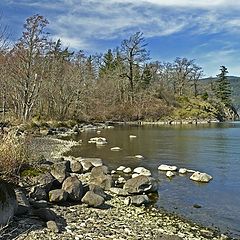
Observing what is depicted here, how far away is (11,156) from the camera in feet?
42.3

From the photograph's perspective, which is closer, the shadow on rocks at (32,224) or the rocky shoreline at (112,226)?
the shadow on rocks at (32,224)

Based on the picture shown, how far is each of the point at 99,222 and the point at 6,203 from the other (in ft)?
10.1

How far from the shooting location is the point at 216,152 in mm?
29578

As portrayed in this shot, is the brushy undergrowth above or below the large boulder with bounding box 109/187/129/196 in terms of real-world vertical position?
above

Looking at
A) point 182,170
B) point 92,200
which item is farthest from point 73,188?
point 182,170

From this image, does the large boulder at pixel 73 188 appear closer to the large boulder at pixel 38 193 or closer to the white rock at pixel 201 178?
the large boulder at pixel 38 193

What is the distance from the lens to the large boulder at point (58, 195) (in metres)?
12.6

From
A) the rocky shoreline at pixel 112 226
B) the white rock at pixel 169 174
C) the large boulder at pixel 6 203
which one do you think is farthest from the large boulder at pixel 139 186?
the large boulder at pixel 6 203

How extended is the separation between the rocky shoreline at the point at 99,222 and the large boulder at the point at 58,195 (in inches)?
1.6

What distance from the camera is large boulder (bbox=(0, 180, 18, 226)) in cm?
879

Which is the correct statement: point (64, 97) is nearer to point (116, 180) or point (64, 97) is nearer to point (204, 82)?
point (116, 180)

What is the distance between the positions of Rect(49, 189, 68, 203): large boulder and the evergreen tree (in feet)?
327

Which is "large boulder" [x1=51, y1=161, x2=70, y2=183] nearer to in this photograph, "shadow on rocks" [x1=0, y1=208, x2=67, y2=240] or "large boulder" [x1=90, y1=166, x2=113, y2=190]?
"large boulder" [x1=90, y1=166, x2=113, y2=190]

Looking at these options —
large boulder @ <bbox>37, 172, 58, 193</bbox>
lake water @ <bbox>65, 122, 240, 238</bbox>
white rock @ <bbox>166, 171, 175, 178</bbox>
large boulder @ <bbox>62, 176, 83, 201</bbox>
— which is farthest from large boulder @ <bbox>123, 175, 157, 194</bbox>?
white rock @ <bbox>166, 171, 175, 178</bbox>
